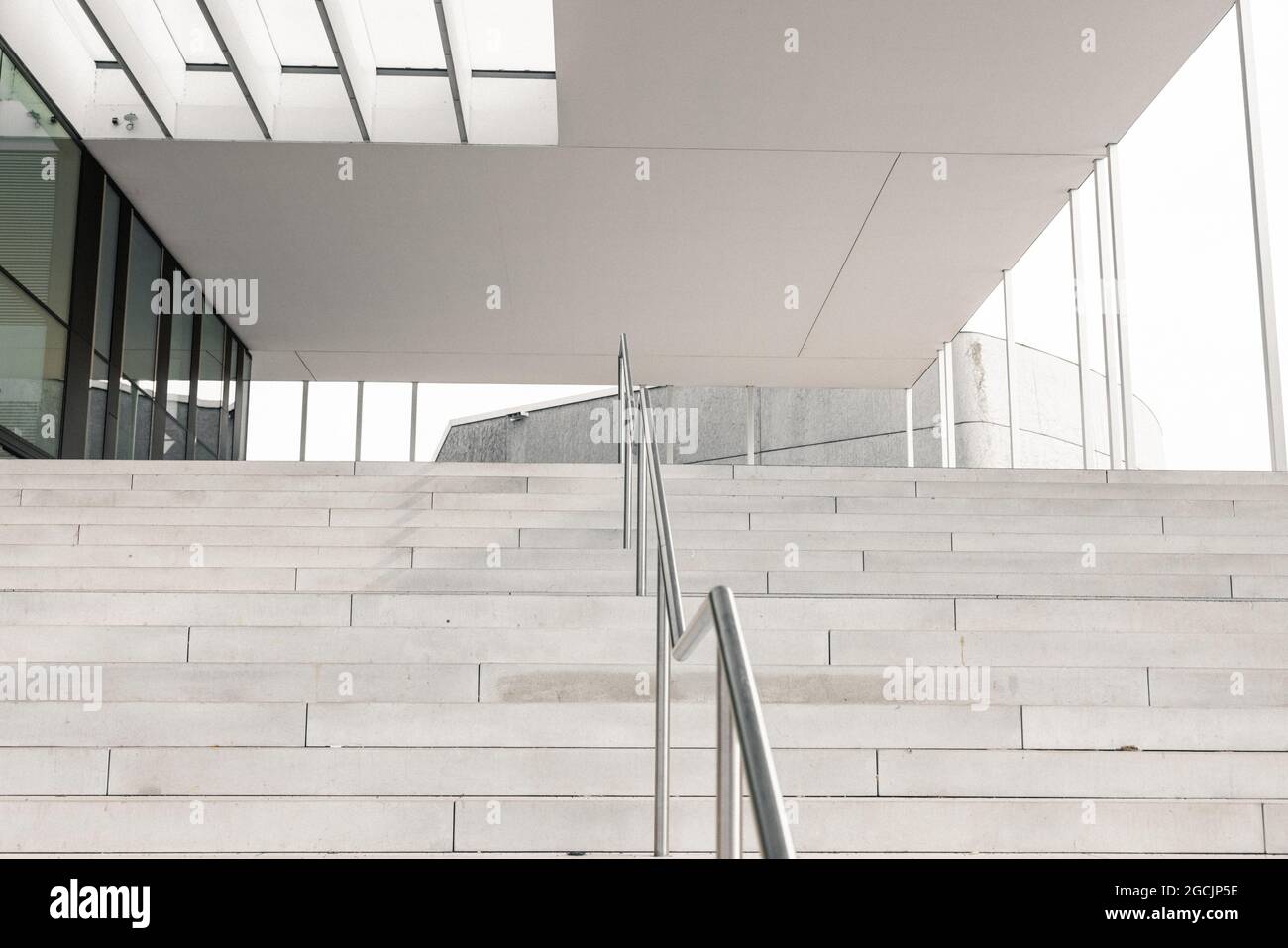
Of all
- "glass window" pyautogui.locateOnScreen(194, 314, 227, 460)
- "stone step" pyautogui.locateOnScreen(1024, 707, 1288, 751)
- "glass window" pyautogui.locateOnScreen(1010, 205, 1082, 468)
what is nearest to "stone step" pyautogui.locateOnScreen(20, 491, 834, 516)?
"stone step" pyautogui.locateOnScreen(1024, 707, 1288, 751)

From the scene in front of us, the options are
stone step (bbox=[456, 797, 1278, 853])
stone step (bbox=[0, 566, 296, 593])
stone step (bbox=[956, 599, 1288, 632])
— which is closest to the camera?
stone step (bbox=[456, 797, 1278, 853])

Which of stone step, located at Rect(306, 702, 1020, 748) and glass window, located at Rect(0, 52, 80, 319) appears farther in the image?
glass window, located at Rect(0, 52, 80, 319)

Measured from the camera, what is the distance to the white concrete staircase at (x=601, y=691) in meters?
3.16

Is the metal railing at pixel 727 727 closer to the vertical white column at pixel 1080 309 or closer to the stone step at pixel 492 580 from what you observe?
the stone step at pixel 492 580

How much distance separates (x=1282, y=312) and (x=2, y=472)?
761 centimetres

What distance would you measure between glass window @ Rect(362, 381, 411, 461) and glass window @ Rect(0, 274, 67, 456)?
7946 millimetres

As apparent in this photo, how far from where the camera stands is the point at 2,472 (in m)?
6.75

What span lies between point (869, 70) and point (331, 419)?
10.6 meters

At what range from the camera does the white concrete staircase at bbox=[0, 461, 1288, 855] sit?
3.16 m

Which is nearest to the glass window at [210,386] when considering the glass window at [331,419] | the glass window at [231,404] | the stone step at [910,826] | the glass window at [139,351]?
the glass window at [231,404]

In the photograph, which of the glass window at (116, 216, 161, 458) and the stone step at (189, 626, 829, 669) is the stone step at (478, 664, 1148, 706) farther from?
the glass window at (116, 216, 161, 458)

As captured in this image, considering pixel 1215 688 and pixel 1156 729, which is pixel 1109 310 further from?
pixel 1156 729
